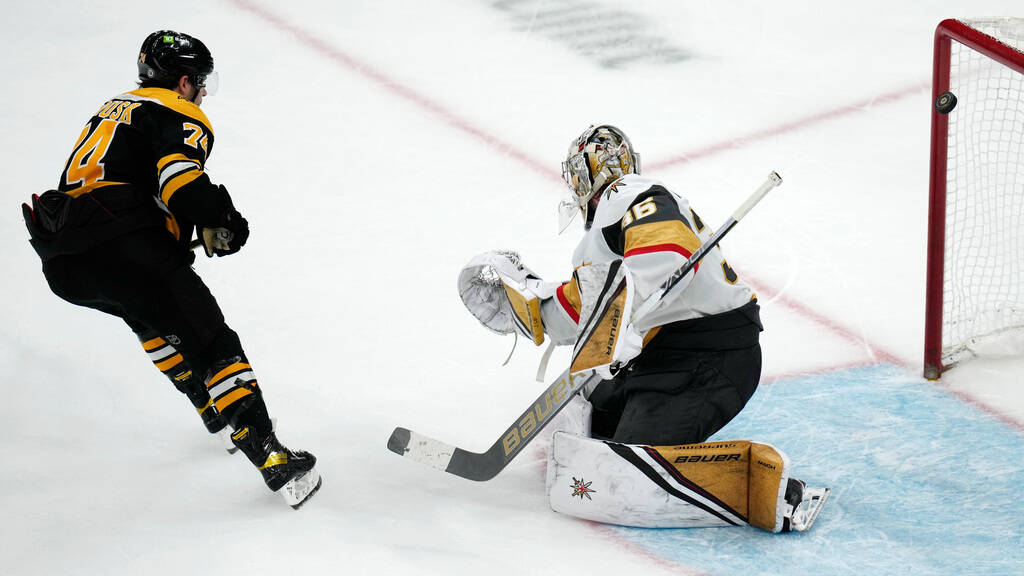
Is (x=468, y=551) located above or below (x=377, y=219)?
below

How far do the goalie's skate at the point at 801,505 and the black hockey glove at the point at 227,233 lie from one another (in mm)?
1314

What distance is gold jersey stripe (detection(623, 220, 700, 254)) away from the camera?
2.43 meters

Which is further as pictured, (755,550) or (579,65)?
(579,65)

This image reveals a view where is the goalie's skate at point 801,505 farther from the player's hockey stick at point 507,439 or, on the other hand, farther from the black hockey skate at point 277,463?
the black hockey skate at point 277,463

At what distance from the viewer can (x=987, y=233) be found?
12.2 feet

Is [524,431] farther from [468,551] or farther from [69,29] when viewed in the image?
[69,29]

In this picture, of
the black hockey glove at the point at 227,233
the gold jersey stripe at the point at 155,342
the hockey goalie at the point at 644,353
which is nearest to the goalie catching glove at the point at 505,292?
the hockey goalie at the point at 644,353

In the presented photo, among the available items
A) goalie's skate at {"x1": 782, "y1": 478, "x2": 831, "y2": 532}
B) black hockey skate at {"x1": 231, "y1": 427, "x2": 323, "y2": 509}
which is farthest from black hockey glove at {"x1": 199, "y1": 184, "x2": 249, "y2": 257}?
goalie's skate at {"x1": 782, "y1": 478, "x2": 831, "y2": 532}

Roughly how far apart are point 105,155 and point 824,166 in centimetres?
280

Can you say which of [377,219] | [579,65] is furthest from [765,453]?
[579,65]

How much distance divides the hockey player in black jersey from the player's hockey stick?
264mm

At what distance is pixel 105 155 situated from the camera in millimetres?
2607

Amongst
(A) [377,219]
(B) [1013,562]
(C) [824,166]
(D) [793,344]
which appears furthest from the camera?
(C) [824,166]

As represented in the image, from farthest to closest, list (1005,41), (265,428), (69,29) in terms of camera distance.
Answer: (69,29) < (1005,41) < (265,428)
